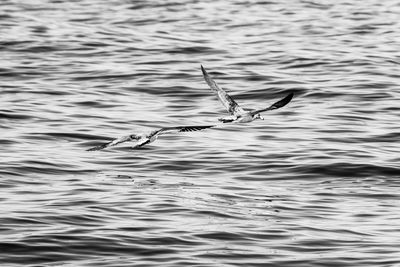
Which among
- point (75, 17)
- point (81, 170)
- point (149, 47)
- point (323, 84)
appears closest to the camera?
Answer: point (81, 170)

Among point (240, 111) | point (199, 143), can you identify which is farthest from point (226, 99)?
point (199, 143)

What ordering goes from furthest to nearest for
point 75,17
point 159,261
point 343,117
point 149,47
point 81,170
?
point 75,17, point 149,47, point 343,117, point 81,170, point 159,261

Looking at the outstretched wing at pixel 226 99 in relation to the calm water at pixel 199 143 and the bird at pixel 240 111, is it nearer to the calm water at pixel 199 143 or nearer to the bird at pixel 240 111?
the bird at pixel 240 111

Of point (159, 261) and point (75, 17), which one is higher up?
point (159, 261)

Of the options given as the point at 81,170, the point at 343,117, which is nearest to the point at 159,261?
the point at 81,170

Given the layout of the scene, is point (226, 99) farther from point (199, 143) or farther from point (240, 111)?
point (199, 143)

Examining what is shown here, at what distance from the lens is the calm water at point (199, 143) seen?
14.4 m

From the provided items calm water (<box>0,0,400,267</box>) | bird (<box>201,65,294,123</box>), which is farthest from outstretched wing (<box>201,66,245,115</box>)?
calm water (<box>0,0,400,267</box>)

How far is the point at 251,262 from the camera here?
13.6 metres

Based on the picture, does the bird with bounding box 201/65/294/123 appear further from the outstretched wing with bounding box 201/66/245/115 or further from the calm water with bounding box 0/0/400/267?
the calm water with bounding box 0/0/400/267

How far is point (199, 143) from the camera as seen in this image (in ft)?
67.0

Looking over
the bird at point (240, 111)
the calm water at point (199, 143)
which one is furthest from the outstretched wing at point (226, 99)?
the calm water at point (199, 143)

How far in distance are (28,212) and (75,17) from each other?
2155 centimetres

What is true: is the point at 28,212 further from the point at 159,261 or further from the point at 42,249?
the point at 159,261
